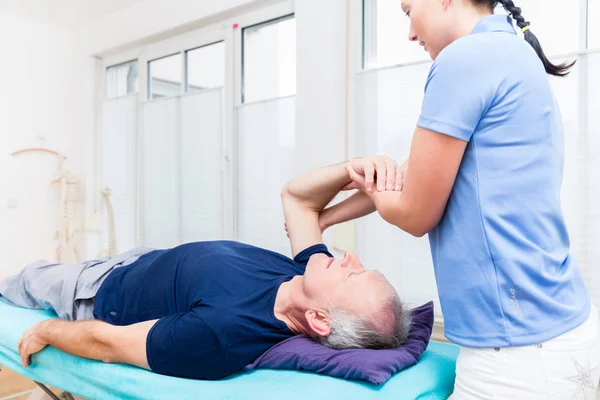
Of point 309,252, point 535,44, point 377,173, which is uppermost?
point 535,44

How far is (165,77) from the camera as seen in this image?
4.21m

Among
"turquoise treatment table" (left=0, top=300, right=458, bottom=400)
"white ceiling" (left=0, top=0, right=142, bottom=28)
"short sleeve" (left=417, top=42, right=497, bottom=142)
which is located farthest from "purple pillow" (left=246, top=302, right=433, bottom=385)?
"white ceiling" (left=0, top=0, right=142, bottom=28)

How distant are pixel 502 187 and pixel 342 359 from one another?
54 cm

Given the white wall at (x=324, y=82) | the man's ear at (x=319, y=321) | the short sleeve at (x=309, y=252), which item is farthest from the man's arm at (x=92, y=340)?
the white wall at (x=324, y=82)

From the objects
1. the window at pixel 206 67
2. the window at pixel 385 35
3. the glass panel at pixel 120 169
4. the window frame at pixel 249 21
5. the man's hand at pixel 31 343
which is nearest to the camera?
the man's hand at pixel 31 343

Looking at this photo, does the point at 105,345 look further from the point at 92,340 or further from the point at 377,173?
the point at 377,173

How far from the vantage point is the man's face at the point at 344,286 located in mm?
1360

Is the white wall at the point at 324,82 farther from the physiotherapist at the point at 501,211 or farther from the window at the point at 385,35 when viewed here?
the physiotherapist at the point at 501,211

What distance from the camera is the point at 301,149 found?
2.96 meters

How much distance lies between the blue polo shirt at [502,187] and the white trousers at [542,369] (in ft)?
0.07

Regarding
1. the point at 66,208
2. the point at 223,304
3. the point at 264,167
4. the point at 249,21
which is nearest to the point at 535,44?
the point at 223,304

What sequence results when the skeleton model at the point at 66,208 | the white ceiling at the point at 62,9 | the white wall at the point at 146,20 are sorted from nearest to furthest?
the white wall at the point at 146,20 → the white ceiling at the point at 62,9 → the skeleton model at the point at 66,208

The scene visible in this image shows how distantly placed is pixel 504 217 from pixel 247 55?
2.89 m

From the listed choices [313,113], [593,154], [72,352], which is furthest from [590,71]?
[72,352]
